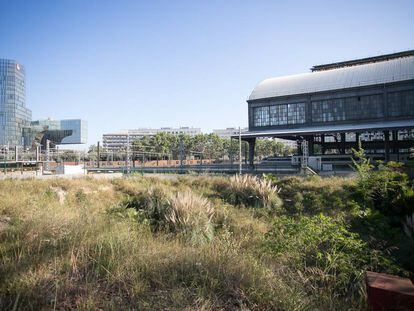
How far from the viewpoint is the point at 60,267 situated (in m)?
3.69

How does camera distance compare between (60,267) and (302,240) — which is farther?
(302,240)

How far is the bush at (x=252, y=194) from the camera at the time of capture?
43.1ft

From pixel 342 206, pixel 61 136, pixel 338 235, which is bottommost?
pixel 342 206

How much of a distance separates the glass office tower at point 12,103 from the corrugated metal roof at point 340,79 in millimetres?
54309

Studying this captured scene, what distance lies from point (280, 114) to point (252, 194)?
1613 inches

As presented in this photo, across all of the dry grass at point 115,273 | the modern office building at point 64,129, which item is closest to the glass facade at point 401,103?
the dry grass at point 115,273

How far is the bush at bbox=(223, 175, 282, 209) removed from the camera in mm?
13125

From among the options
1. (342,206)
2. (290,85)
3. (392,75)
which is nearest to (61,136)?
(290,85)

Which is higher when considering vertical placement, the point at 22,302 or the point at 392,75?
the point at 392,75

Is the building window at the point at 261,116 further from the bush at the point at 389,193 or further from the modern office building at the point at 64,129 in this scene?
the modern office building at the point at 64,129

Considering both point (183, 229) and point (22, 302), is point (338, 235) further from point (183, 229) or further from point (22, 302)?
point (22, 302)

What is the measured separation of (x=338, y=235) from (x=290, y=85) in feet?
169

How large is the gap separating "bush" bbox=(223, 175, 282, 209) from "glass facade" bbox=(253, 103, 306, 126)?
3888 centimetres

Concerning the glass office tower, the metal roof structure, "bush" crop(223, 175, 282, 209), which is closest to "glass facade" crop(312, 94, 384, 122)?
the metal roof structure
